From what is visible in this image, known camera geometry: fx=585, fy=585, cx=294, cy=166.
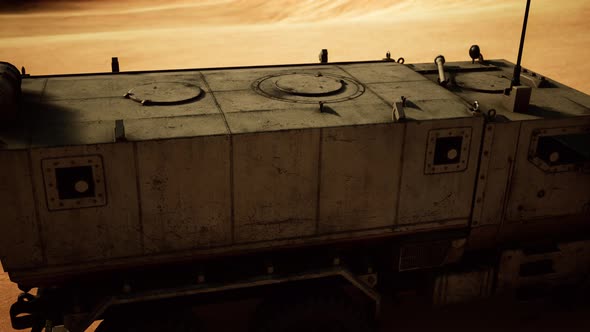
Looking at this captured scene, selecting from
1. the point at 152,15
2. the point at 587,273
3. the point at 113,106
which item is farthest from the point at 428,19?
the point at 113,106

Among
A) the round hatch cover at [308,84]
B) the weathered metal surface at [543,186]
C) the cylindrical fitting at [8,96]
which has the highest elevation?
the cylindrical fitting at [8,96]

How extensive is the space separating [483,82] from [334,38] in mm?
17017

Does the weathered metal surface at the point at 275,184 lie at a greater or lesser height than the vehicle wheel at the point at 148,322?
greater

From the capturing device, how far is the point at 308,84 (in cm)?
626

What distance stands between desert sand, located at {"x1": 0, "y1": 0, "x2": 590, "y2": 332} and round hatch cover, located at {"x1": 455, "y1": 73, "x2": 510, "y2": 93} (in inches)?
366

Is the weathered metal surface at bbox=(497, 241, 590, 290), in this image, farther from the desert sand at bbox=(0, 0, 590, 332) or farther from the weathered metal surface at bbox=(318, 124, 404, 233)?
the desert sand at bbox=(0, 0, 590, 332)

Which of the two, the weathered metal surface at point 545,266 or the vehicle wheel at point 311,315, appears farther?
the weathered metal surface at point 545,266

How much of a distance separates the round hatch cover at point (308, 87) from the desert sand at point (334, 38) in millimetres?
10831

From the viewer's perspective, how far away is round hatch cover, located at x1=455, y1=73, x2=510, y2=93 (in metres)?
6.48

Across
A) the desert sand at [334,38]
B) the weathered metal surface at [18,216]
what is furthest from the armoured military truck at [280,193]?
the desert sand at [334,38]

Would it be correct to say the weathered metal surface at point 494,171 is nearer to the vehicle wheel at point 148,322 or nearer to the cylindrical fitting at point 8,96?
the vehicle wheel at point 148,322

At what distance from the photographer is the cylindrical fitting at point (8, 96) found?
483 centimetres

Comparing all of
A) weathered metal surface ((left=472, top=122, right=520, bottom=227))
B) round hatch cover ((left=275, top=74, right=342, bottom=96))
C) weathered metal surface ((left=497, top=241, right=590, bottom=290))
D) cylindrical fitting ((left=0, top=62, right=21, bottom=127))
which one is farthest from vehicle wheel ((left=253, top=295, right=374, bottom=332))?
cylindrical fitting ((left=0, top=62, right=21, bottom=127))

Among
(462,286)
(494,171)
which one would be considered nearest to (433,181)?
(494,171)
